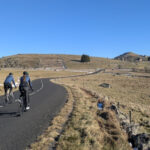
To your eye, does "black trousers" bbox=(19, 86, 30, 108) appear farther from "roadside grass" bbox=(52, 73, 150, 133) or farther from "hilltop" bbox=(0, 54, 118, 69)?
"hilltop" bbox=(0, 54, 118, 69)

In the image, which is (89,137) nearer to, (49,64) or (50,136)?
(50,136)

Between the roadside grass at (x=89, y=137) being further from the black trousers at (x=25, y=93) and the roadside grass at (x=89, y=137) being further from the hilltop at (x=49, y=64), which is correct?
the hilltop at (x=49, y=64)

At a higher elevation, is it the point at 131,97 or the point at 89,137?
the point at 89,137

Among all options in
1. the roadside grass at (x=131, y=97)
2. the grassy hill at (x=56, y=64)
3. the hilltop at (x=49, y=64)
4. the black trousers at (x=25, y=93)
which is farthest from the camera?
the grassy hill at (x=56, y=64)

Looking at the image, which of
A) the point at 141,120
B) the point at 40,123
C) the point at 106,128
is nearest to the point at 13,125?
the point at 40,123

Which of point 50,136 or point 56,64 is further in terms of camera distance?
point 56,64

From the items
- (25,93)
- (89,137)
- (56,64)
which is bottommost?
(89,137)

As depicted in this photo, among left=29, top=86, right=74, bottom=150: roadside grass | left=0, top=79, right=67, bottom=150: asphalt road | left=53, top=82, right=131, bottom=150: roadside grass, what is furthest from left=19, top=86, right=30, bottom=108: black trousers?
left=53, top=82, right=131, bottom=150: roadside grass

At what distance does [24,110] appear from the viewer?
29.8 feet

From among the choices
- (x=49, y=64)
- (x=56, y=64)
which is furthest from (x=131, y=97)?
(x=49, y=64)

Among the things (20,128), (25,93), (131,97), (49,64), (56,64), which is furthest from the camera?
(56,64)

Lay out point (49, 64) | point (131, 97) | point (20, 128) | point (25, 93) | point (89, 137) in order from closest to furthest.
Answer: point (89, 137)
point (20, 128)
point (25, 93)
point (131, 97)
point (49, 64)

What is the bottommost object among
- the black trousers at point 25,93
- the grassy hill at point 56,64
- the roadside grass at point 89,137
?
the roadside grass at point 89,137

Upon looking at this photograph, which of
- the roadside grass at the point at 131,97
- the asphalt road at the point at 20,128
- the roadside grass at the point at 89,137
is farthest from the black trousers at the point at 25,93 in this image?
the roadside grass at the point at 131,97
